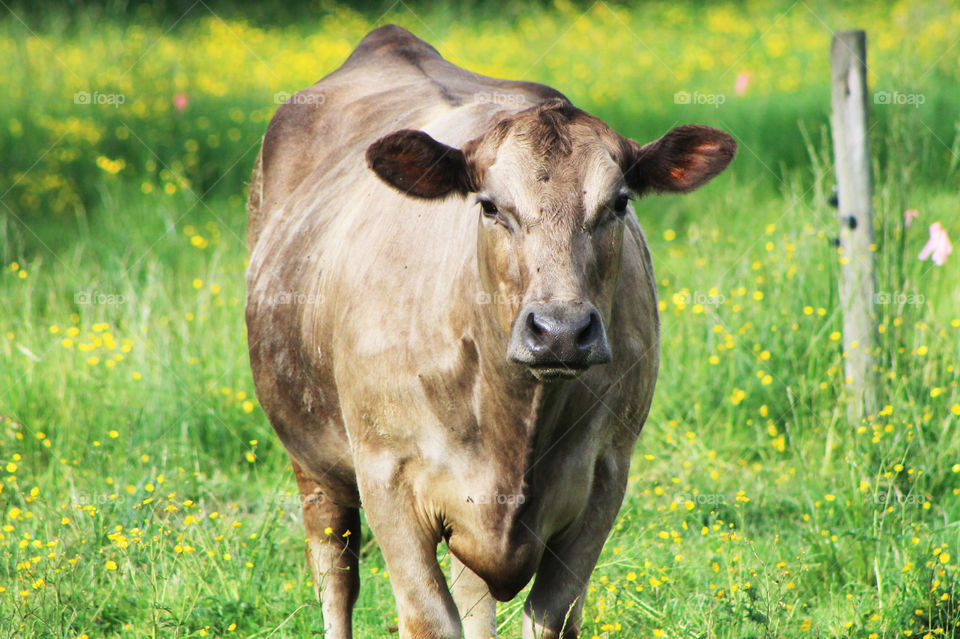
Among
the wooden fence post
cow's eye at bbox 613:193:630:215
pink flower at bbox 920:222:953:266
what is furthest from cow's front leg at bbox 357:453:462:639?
pink flower at bbox 920:222:953:266

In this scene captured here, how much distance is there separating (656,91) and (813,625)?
37.0 feet

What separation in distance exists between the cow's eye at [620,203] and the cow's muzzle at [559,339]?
45 cm

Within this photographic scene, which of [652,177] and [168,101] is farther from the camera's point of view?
[168,101]

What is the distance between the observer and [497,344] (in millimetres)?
3160

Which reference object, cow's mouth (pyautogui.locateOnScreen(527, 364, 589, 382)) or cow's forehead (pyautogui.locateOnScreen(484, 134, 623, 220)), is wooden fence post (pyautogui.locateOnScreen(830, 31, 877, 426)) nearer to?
cow's forehead (pyautogui.locateOnScreen(484, 134, 623, 220))

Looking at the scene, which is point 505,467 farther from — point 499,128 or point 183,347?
point 183,347

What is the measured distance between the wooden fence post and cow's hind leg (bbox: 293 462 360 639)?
2.55 meters

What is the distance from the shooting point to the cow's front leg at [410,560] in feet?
10.8

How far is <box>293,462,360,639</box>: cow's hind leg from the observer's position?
410 centimetres

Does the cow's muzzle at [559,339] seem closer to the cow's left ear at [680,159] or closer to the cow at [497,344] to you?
the cow at [497,344]

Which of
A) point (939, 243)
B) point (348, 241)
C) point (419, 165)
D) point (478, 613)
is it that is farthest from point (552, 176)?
point (939, 243)

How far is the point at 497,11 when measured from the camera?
22.2 meters

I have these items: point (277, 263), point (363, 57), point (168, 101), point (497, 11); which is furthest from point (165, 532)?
point (497, 11)

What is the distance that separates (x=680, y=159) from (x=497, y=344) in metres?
0.82
